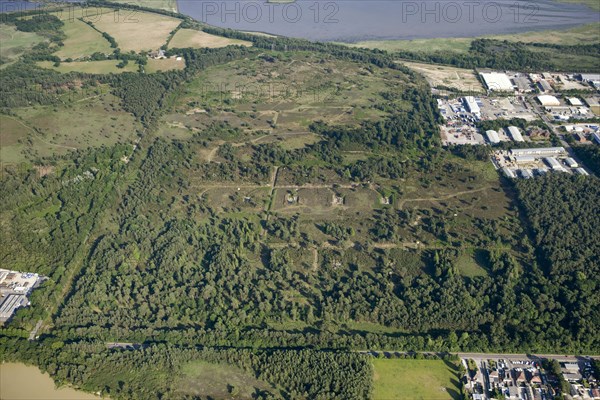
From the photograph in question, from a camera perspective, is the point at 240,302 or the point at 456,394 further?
the point at 240,302

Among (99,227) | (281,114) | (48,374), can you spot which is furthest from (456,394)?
(281,114)

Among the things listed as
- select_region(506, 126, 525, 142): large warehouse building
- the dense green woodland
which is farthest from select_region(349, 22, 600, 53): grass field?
the dense green woodland

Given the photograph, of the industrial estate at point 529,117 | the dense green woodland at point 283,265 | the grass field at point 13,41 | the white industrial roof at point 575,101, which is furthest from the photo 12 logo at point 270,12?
the white industrial roof at point 575,101

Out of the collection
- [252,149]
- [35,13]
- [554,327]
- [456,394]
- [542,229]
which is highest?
[35,13]

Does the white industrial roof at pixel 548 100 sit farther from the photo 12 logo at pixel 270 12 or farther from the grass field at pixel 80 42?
the grass field at pixel 80 42

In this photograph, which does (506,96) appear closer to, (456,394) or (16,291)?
(456,394)

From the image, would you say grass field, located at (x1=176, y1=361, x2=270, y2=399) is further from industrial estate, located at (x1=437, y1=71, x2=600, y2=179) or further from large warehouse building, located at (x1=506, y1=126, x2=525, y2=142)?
large warehouse building, located at (x1=506, y1=126, x2=525, y2=142)
